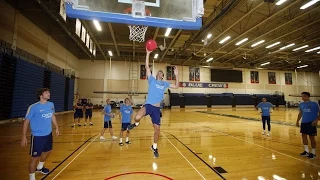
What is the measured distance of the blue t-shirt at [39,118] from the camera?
2.77m

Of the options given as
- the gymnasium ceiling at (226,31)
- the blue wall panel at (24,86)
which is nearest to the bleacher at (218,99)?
the gymnasium ceiling at (226,31)

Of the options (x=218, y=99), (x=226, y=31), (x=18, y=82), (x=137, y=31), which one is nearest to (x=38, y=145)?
(x=137, y=31)

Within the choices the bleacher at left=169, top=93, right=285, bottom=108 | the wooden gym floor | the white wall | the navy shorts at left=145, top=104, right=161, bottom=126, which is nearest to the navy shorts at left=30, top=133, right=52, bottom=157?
the wooden gym floor

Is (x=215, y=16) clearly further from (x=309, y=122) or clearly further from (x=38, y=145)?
(x=38, y=145)

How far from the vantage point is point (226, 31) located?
14992 millimetres

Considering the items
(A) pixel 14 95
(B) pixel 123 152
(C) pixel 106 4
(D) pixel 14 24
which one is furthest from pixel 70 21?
(B) pixel 123 152

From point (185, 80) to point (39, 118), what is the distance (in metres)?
23.7

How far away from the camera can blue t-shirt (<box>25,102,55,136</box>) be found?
2.77 metres

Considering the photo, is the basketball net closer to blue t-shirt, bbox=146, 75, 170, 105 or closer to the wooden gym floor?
blue t-shirt, bbox=146, 75, 170, 105

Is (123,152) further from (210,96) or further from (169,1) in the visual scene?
(210,96)

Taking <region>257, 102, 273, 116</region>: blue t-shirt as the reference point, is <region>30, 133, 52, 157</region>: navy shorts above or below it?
below

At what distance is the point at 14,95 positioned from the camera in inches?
378

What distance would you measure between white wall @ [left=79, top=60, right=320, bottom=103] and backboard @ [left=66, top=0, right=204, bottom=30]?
65.8 feet

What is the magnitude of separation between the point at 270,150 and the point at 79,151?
483cm
